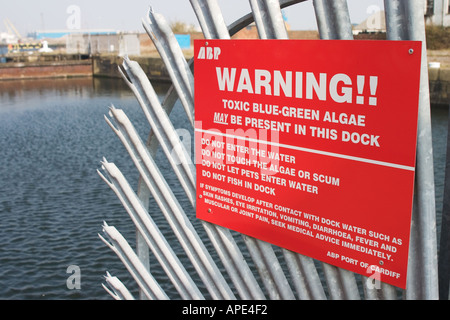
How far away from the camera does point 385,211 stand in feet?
9.60

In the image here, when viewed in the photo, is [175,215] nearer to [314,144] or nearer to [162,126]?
[162,126]

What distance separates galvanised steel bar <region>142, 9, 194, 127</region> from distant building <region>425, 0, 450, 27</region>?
33.4 metres

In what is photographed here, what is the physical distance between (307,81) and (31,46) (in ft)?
264

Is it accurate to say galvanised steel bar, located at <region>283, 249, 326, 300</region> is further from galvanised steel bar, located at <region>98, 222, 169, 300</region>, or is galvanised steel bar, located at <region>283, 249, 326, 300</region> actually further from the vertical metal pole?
galvanised steel bar, located at <region>98, 222, 169, 300</region>

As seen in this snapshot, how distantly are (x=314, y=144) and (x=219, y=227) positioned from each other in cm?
98

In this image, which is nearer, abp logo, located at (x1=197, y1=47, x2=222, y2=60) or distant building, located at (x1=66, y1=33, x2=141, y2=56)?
abp logo, located at (x1=197, y1=47, x2=222, y2=60)

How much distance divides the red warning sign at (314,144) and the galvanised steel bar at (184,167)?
114 mm

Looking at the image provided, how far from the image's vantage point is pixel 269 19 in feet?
10.6

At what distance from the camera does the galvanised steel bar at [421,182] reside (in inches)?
107

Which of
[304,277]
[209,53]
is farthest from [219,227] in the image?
[209,53]

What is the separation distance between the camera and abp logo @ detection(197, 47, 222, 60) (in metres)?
3.49

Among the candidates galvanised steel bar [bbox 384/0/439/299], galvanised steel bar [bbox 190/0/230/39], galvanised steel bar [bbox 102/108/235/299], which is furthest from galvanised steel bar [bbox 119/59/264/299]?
galvanised steel bar [bbox 384/0/439/299]

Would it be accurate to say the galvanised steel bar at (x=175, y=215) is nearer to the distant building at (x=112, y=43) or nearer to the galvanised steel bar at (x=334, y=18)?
the galvanised steel bar at (x=334, y=18)
